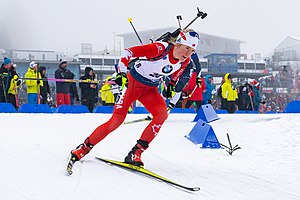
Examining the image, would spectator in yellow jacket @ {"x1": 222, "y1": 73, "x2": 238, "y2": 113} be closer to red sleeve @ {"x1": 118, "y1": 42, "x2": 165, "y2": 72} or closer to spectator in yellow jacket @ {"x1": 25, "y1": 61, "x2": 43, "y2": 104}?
spectator in yellow jacket @ {"x1": 25, "y1": 61, "x2": 43, "y2": 104}

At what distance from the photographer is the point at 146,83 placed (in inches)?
176

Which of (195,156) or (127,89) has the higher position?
(127,89)

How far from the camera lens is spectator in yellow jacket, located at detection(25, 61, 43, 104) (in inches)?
427

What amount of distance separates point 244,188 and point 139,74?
5.40ft

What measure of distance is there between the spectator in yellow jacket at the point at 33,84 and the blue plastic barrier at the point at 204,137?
561cm

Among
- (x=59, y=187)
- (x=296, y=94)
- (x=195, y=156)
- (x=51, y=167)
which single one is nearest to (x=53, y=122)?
(x=195, y=156)

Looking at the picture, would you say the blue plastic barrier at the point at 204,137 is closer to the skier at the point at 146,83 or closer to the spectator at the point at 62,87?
the skier at the point at 146,83

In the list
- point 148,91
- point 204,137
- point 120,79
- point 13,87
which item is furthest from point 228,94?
point 120,79

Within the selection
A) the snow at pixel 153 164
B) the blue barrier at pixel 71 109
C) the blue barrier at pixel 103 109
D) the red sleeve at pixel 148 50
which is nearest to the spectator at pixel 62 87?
the blue barrier at pixel 71 109

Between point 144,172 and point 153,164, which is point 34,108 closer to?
point 153,164

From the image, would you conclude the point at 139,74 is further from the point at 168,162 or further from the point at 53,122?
the point at 53,122

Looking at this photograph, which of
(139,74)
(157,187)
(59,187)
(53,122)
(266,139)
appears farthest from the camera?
(53,122)

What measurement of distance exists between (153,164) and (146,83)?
3.30 feet

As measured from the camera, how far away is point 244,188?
3.84 meters
